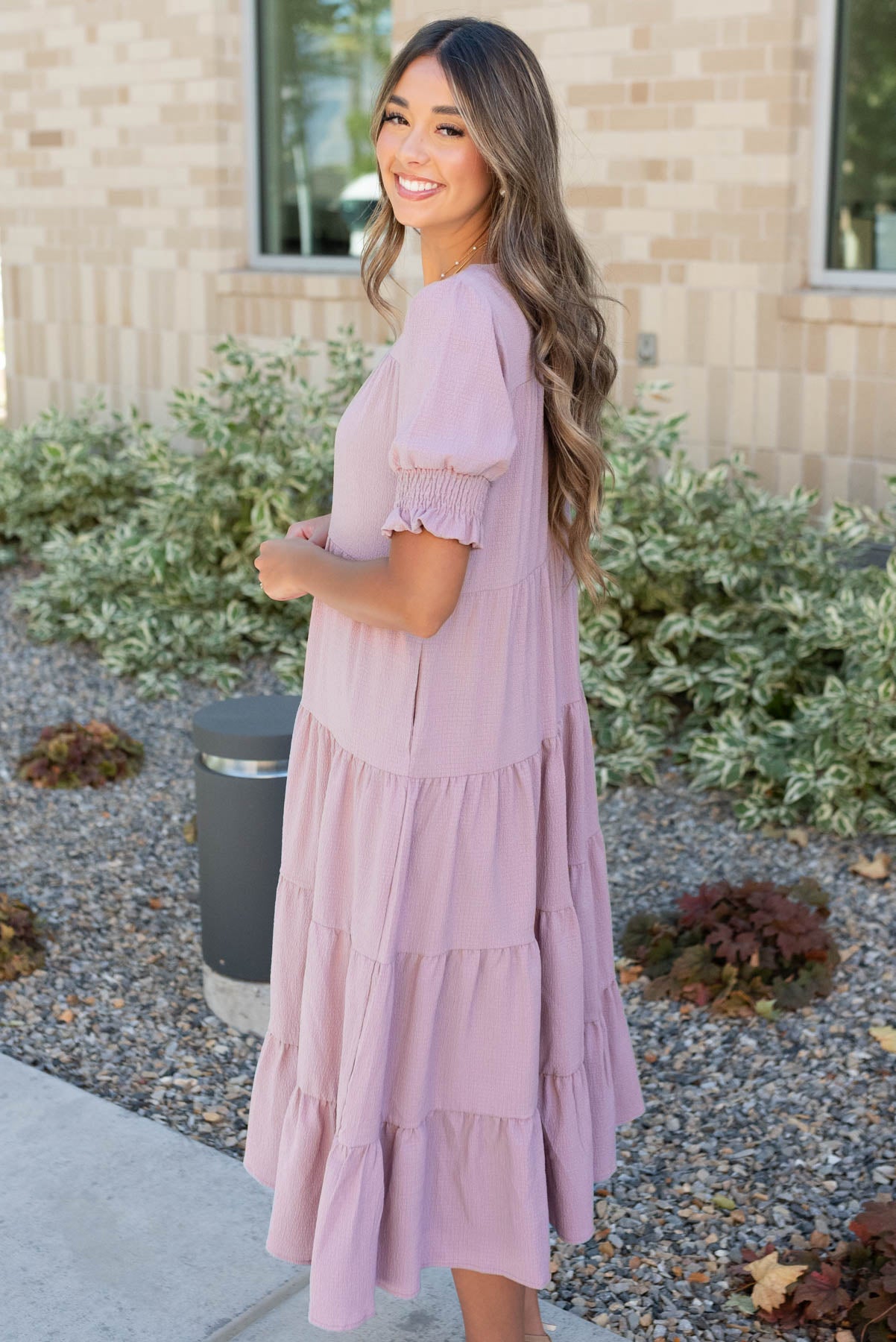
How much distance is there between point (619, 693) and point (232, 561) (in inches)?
80.9

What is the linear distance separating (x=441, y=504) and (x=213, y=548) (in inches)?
183

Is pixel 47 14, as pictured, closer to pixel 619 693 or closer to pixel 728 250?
pixel 728 250

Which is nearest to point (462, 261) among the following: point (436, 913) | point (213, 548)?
point (436, 913)

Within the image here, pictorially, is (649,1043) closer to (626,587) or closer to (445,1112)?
(445,1112)

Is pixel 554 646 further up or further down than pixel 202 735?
further up

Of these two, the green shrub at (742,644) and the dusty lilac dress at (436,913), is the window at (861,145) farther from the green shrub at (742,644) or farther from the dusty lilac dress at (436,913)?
the dusty lilac dress at (436,913)

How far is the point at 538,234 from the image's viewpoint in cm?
193

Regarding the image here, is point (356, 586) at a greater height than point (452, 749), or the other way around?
point (356, 586)

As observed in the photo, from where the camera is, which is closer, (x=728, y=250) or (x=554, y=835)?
(x=554, y=835)

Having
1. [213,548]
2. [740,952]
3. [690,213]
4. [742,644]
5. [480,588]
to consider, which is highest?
[690,213]

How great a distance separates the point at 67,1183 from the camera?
9.52ft

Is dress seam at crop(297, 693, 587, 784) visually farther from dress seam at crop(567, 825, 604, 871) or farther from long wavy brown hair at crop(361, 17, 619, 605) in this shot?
long wavy brown hair at crop(361, 17, 619, 605)

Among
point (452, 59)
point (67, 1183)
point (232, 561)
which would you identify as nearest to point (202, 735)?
point (67, 1183)

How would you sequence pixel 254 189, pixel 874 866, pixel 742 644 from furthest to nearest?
pixel 254 189
pixel 742 644
pixel 874 866
